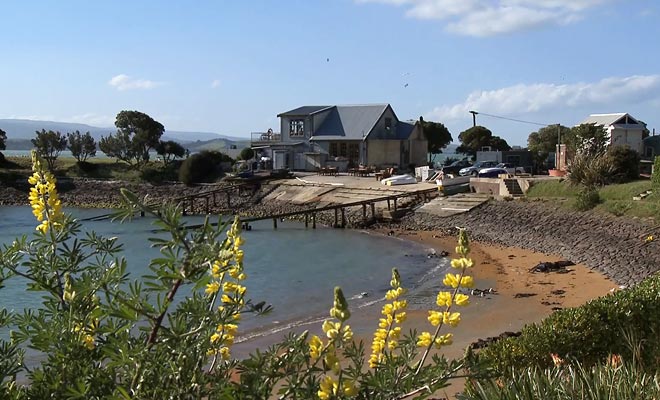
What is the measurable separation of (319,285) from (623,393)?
2057 centimetres

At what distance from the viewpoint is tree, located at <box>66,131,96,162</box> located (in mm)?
77438

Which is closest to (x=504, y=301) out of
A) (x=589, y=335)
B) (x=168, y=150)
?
(x=589, y=335)

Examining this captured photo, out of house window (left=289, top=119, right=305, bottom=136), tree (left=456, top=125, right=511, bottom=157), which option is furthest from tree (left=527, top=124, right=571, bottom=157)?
house window (left=289, top=119, right=305, bottom=136)

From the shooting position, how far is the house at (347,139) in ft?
203

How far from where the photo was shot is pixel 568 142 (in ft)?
149

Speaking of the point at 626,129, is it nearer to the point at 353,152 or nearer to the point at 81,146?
the point at 353,152

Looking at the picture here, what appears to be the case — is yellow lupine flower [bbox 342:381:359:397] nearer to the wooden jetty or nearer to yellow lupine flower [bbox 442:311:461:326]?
yellow lupine flower [bbox 442:311:461:326]

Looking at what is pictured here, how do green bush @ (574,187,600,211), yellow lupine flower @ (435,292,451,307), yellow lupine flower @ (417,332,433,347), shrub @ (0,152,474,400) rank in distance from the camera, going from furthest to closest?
green bush @ (574,187,600,211) → yellow lupine flower @ (417,332,433,347) → yellow lupine flower @ (435,292,451,307) → shrub @ (0,152,474,400)

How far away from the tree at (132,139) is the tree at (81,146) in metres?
4.12

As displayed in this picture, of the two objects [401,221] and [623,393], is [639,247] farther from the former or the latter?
[623,393]

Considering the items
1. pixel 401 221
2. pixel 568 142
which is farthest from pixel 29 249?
pixel 568 142

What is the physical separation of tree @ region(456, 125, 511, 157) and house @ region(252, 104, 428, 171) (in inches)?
469

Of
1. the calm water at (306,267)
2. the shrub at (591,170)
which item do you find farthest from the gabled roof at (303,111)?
the shrub at (591,170)

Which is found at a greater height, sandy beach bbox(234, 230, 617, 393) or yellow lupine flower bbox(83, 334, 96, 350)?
yellow lupine flower bbox(83, 334, 96, 350)
